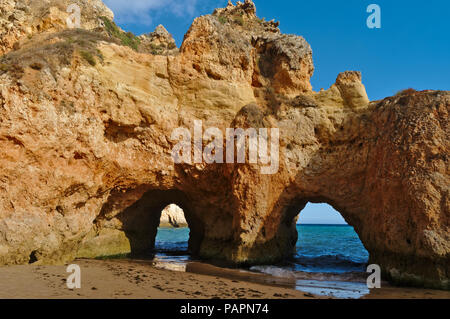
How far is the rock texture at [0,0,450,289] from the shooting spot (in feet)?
27.2

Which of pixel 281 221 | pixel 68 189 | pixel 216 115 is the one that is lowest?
pixel 281 221

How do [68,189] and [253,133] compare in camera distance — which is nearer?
[68,189]

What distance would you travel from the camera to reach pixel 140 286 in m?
6.55

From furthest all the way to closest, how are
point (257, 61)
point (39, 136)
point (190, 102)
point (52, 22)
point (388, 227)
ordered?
point (257, 61), point (52, 22), point (190, 102), point (388, 227), point (39, 136)

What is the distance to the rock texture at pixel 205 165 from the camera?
326 inches

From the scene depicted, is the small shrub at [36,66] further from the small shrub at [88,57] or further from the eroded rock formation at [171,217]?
the eroded rock formation at [171,217]

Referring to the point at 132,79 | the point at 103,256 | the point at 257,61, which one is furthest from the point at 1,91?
the point at 257,61

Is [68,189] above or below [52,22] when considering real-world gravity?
below

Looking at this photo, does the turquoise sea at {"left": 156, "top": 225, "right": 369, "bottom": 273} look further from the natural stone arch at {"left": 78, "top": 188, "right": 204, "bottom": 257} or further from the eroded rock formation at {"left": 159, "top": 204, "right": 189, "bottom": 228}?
the eroded rock formation at {"left": 159, "top": 204, "right": 189, "bottom": 228}

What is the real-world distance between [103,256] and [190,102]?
7.02m

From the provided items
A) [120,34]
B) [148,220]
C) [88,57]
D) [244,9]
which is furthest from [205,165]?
[244,9]

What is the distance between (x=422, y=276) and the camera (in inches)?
314

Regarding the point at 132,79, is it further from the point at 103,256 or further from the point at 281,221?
the point at 281,221

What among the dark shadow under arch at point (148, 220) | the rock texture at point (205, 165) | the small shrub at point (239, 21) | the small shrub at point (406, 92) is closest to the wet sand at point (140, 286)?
the rock texture at point (205, 165)
